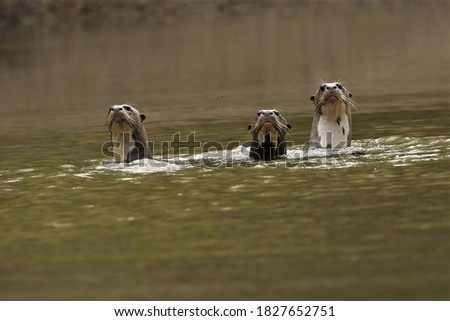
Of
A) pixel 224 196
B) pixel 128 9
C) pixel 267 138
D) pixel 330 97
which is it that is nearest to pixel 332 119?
pixel 330 97

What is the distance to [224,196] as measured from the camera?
13.7 m

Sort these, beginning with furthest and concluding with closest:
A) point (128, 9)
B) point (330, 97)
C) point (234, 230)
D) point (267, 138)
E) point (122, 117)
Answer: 1. point (128, 9)
2. point (330, 97)
3. point (122, 117)
4. point (267, 138)
5. point (234, 230)

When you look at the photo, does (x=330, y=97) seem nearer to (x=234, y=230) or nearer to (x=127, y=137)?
(x=127, y=137)

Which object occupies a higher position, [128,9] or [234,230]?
[128,9]

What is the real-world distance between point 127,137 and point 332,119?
283 cm

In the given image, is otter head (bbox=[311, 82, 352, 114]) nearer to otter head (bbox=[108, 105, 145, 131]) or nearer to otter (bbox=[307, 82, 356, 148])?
otter (bbox=[307, 82, 356, 148])

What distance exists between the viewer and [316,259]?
A: 10391 mm

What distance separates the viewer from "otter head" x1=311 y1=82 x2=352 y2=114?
17.8m

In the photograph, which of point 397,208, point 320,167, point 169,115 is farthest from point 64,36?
point 397,208

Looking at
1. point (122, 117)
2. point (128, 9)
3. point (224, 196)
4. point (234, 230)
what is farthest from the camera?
point (128, 9)

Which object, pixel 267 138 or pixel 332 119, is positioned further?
pixel 332 119
